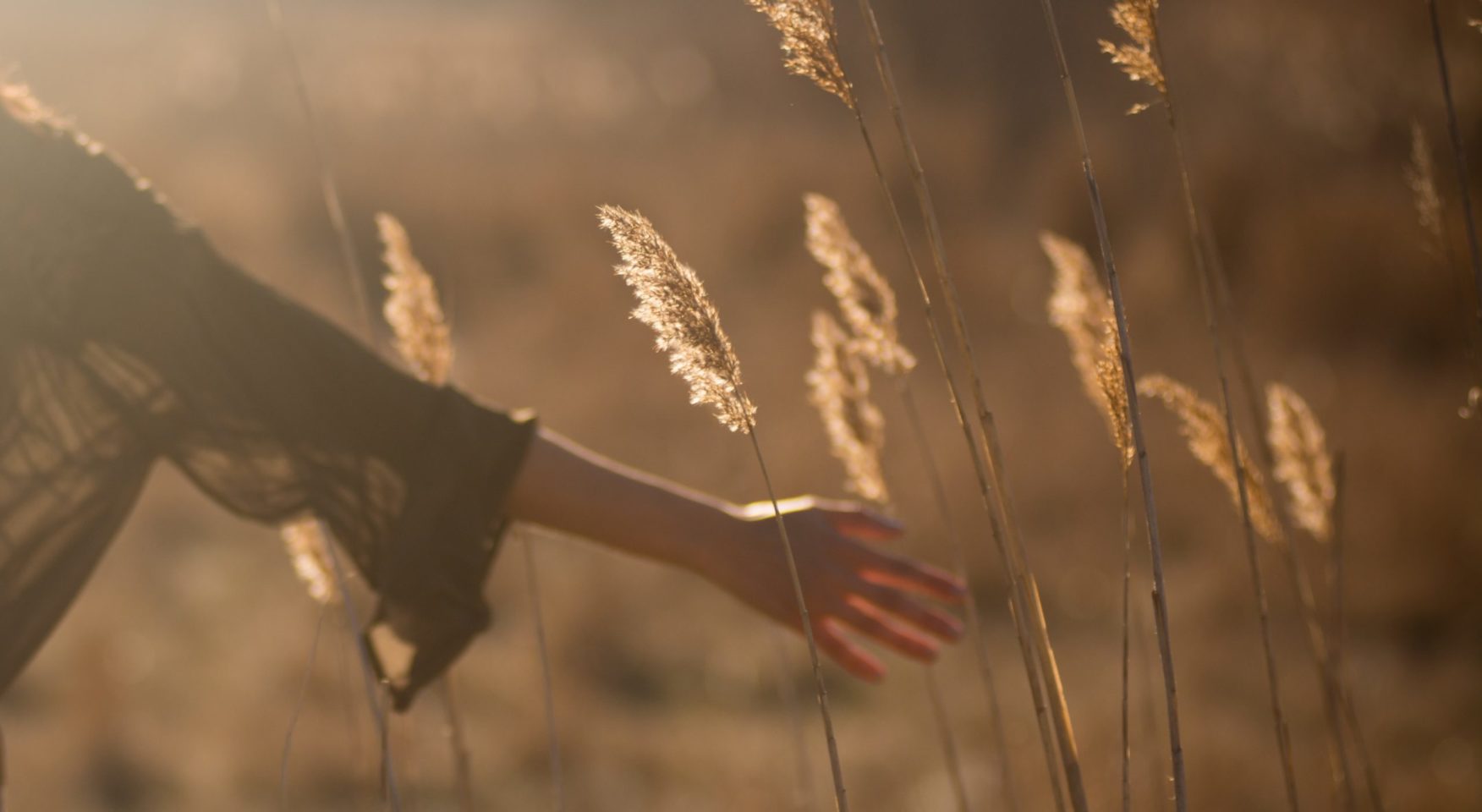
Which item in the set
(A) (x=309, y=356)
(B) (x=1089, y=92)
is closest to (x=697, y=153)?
(B) (x=1089, y=92)

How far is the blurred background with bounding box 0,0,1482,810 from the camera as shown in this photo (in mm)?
3043

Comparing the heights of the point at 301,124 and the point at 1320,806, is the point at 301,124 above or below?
above

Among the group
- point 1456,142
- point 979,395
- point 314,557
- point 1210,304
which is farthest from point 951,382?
point 314,557

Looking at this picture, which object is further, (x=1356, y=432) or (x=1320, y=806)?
(x=1356, y=432)

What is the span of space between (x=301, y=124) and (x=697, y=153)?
6.97 feet

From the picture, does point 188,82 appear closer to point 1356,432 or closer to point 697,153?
point 697,153

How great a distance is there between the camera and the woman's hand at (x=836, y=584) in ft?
3.24

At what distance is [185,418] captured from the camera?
1.05 m

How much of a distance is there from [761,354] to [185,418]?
12.2ft

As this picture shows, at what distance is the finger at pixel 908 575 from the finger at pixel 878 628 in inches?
1.0

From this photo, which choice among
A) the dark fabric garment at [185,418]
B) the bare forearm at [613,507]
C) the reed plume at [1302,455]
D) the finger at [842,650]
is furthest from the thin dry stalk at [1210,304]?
the dark fabric garment at [185,418]

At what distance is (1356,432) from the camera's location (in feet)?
12.6

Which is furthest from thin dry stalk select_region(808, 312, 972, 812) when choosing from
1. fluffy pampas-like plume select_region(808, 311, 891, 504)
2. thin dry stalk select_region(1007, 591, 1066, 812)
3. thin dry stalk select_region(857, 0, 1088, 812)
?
thin dry stalk select_region(857, 0, 1088, 812)

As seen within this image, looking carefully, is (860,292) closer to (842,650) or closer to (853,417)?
(853,417)
